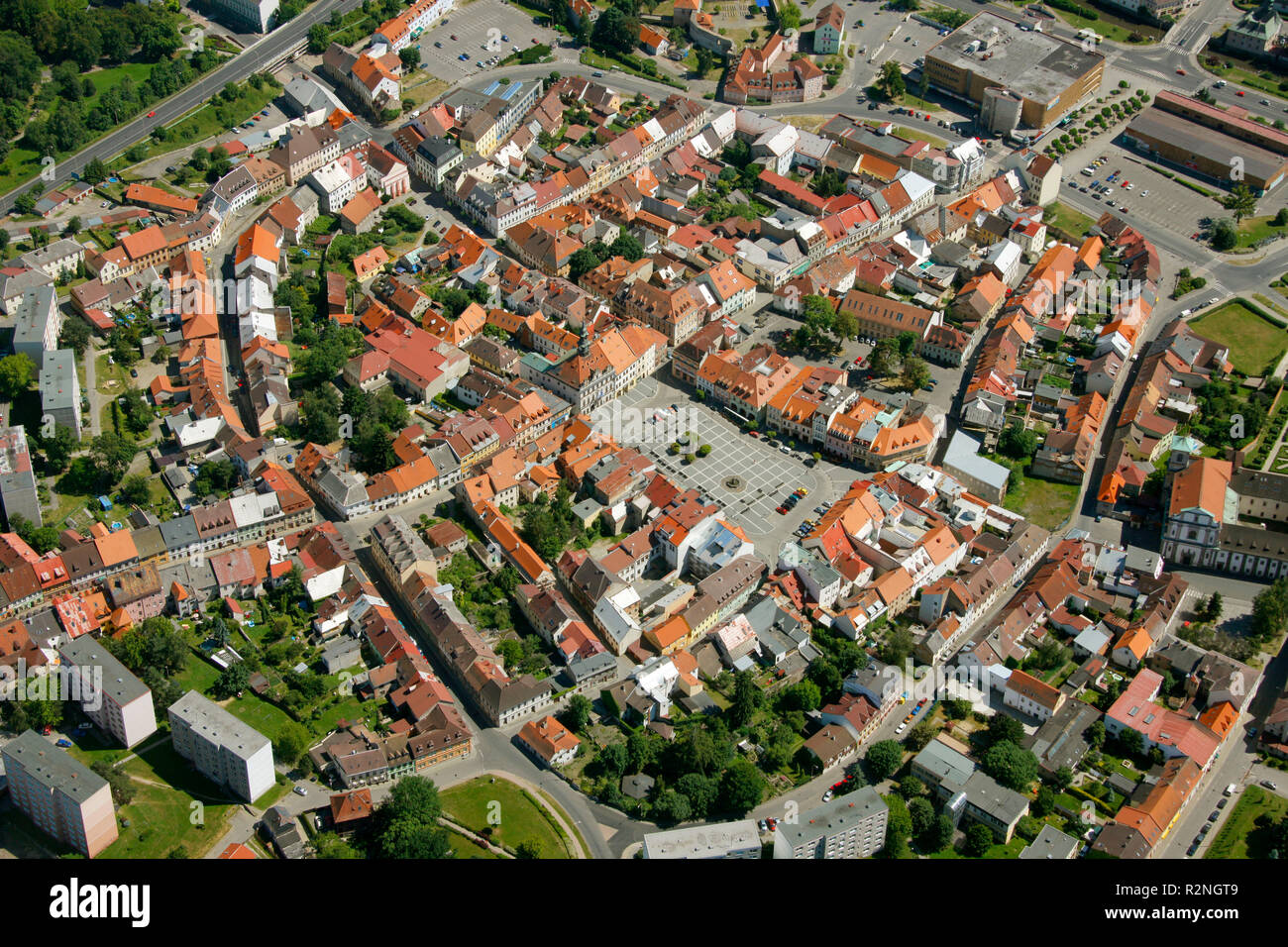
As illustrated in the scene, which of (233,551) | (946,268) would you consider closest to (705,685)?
(233,551)

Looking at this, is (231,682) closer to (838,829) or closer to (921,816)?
(838,829)

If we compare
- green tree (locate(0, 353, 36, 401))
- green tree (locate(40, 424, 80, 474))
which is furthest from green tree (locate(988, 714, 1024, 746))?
green tree (locate(0, 353, 36, 401))

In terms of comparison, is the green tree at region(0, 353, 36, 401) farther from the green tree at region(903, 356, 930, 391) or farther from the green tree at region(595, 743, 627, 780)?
the green tree at region(903, 356, 930, 391)

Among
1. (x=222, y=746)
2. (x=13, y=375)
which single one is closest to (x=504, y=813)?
(x=222, y=746)

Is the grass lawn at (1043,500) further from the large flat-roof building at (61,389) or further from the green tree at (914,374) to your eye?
the large flat-roof building at (61,389)

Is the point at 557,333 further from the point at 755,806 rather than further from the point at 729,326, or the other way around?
the point at 755,806

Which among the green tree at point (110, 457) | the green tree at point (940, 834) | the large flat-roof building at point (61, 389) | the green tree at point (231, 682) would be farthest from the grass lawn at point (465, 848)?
the large flat-roof building at point (61, 389)
